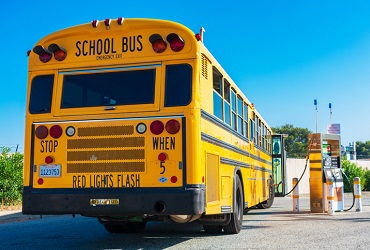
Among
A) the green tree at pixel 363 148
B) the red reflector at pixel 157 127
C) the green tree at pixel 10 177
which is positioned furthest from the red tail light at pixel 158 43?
→ the green tree at pixel 363 148

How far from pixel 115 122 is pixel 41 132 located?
3.59 feet

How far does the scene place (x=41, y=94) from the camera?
6914mm

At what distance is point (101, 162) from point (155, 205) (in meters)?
0.96

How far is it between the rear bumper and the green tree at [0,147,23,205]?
10386 millimetres

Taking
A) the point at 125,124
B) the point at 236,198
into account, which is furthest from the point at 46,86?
the point at 236,198

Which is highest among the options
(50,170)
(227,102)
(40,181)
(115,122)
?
(227,102)

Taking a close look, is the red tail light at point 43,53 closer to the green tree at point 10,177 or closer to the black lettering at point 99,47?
the black lettering at point 99,47

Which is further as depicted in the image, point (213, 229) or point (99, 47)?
point (213, 229)

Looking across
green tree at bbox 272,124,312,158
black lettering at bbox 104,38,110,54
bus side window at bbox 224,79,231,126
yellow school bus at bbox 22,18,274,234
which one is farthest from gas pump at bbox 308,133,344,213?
green tree at bbox 272,124,312,158

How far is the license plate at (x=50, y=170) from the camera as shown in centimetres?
660

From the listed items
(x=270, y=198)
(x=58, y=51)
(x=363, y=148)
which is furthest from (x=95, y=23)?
(x=363, y=148)

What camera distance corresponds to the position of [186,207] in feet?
20.0

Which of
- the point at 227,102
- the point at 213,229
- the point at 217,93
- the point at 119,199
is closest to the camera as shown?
the point at 119,199

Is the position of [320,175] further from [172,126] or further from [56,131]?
[56,131]
